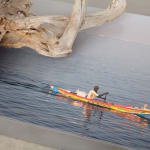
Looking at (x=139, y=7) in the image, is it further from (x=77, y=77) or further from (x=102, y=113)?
(x=102, y=113)

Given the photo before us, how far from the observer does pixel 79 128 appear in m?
2.43

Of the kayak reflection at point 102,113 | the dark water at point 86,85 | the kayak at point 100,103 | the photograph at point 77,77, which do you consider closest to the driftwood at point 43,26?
the photograph at point 77,77

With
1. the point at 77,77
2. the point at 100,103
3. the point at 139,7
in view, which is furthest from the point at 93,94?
the point at 139,7

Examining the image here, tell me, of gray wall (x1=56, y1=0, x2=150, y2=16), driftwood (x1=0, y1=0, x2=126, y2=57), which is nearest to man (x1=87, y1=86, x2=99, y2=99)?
driftwood (x1=0, y1=0, x2=126, y2=57)

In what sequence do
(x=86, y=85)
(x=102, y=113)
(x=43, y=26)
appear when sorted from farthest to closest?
(x=43, y=26) < (x=86, y=85) < (x=102, y=113)

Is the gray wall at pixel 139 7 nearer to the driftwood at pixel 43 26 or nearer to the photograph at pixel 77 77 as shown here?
the photograph at pixel 77 77

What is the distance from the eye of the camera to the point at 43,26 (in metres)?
3.02

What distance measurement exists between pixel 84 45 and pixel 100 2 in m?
0.42

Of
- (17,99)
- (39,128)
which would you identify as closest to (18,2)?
(17,99)

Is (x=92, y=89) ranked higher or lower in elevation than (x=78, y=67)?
lower

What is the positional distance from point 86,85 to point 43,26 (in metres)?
0.82

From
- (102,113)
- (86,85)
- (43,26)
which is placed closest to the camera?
(102,113)

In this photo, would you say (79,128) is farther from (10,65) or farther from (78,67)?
(10,65)

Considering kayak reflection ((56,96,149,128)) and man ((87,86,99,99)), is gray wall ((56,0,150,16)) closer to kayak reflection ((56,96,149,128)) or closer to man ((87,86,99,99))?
man ((87,86,99,99))
